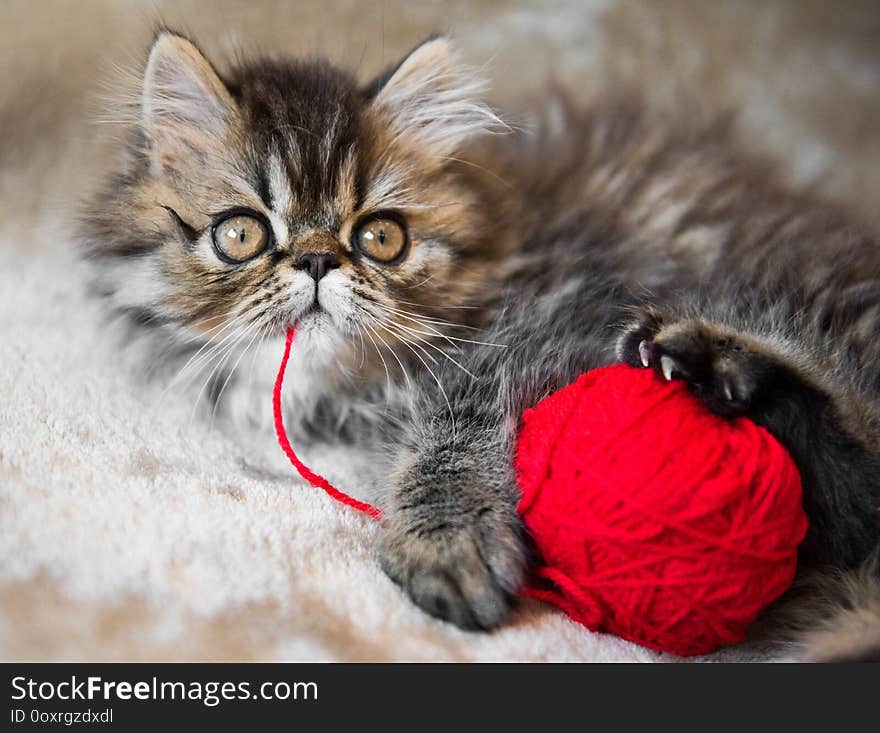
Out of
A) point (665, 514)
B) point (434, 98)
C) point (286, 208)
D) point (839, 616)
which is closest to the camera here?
point (665, 514)

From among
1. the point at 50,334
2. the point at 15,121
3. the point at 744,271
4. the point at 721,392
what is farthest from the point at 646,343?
the point at 15,121

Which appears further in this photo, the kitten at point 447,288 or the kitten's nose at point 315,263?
the kitten's nose at point 315,263

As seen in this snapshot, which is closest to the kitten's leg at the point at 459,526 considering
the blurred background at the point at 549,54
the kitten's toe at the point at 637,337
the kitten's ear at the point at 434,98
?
the kitten's toe at the point at 637,337

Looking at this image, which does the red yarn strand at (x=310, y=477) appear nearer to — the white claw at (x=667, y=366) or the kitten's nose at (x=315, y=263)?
the kitten's nose at (x=315, y=263)

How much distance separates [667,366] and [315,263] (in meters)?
0.53

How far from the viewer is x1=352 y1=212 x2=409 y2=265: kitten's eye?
131cm

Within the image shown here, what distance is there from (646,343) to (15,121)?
1.60 m

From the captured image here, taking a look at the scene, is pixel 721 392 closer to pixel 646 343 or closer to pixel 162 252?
pixel 646 343

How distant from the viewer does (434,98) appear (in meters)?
1.50

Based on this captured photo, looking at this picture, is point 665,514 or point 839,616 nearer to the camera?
point 665,514

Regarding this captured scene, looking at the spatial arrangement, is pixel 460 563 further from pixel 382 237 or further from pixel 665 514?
pixel 382 237

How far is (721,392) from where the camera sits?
1010 millimetres

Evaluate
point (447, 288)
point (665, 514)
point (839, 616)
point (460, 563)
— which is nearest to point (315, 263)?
point (447, 288)

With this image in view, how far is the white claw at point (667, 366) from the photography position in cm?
102
